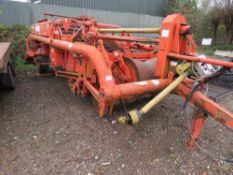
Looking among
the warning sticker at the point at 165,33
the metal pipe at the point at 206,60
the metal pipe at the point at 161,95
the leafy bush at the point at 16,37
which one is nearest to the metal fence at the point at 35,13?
the leafy bush at the point at 16,37

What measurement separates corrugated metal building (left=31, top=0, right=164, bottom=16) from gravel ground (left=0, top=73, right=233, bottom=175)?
9.78 m

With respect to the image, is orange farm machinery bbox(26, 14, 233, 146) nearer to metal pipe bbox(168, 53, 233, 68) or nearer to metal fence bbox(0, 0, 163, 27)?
metal pipe bbox(168, 53, 233, 68)

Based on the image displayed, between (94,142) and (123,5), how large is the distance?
46.2 feet

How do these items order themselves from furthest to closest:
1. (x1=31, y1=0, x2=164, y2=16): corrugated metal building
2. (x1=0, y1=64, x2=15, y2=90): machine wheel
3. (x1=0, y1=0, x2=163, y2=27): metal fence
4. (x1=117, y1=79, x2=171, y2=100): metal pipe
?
(x1=31, y1=0, x2=164, y2=16): corrugated metal building, (x1=0, y1=0, x2=163, y2=27): metal fence, (x1=0, y1=64, x2=15, y2=90): machine wheel, (x1=117, y1=79, x2=171, y2=100): metal pipe

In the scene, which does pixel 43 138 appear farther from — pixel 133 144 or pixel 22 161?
pixel 133 144

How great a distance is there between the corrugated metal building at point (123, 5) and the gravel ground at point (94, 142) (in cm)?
978

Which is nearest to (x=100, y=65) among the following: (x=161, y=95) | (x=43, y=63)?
(x=161, y=95)

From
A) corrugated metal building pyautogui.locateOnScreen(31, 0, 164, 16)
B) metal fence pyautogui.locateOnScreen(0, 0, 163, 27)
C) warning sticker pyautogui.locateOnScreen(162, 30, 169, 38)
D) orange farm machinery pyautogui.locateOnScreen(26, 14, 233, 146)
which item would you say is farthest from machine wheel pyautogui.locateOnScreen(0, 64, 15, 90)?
corrugated metal building pyautogui.locateOnScreen(31, 0, 164, 16)

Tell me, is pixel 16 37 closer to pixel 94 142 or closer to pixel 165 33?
pixel 94 142

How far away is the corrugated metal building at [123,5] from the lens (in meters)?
12.2

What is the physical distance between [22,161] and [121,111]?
1560mm

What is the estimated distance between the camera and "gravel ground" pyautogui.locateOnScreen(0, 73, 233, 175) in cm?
231

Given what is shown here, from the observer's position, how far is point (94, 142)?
2.67m

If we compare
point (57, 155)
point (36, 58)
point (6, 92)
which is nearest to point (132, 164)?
point (57, 155)
